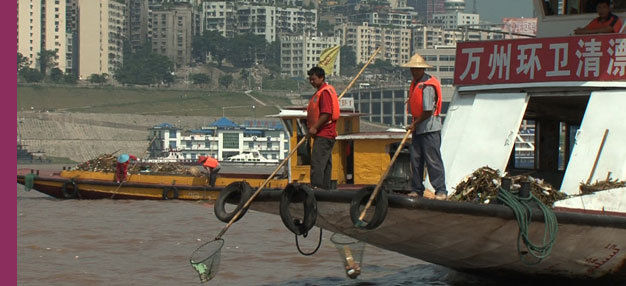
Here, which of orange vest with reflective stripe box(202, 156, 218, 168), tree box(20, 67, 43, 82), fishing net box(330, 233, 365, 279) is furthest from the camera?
tree box(20, 67, 43, 82)

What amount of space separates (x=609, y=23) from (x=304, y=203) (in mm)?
4266

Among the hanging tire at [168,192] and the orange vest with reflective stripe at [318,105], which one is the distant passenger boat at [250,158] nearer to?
the hanging tire at [168,192]

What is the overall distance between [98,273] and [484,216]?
719 cm

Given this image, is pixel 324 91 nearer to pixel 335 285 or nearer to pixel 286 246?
pixel 335 285

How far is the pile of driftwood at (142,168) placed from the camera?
3362 cm

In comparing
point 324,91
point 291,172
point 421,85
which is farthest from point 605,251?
point 291,172

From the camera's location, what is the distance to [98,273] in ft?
51.2

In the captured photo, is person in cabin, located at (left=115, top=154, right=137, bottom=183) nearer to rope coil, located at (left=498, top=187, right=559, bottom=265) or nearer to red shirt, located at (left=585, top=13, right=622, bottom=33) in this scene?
red shirt, located at (left=585, top=13, right=622, bottom=33)

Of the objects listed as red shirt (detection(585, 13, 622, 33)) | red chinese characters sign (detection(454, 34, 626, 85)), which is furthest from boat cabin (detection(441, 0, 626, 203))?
red shirt (detection(585, 13, 622, 33))

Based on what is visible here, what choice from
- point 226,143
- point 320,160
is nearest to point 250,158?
point 226,143

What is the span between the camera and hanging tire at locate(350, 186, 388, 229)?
9.89 meters

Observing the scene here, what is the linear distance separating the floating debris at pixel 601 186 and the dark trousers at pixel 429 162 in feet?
5.16

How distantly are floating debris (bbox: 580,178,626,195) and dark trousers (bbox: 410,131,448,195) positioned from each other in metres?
1.57

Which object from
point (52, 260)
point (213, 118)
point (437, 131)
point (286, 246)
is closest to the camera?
point (437, 131)
